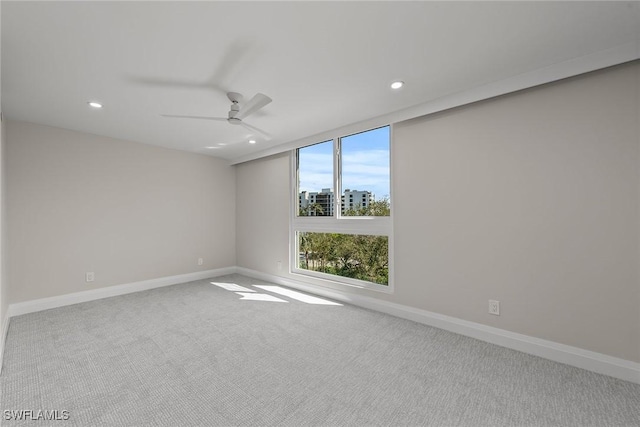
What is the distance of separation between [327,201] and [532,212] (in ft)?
7.71

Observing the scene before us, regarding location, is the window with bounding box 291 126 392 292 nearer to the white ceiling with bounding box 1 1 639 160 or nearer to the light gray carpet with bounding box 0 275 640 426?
the white ceiling with bounding box 1 1 639 160

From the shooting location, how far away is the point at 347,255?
368 centimetres

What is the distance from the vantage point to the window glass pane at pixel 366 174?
3.18m

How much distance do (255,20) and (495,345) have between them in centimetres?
311

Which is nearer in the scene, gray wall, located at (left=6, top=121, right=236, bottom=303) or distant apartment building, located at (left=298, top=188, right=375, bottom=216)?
gray wall, located at (left=6, top=121, right=236, bottom=303)

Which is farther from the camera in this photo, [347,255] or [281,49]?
[347,255]

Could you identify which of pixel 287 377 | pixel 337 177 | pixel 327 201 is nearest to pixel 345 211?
pixel 327 201

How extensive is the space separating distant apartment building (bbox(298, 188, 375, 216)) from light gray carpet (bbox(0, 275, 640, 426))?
57.9 inches

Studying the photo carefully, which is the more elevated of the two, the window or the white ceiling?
the white ceiling

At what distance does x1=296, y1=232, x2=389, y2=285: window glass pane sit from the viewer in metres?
3.29

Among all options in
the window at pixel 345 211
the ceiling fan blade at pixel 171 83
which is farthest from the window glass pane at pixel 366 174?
the ceiling fan blade at pixel 171 83

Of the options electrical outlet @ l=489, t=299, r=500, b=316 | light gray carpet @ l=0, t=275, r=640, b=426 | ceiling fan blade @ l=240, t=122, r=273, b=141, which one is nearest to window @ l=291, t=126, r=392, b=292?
ceiling fan blade @ l=240, t=122, r=273, b=141

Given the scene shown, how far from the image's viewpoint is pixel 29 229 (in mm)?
3078

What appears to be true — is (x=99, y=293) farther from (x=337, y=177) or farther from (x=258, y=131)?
(x=337, y=177)
